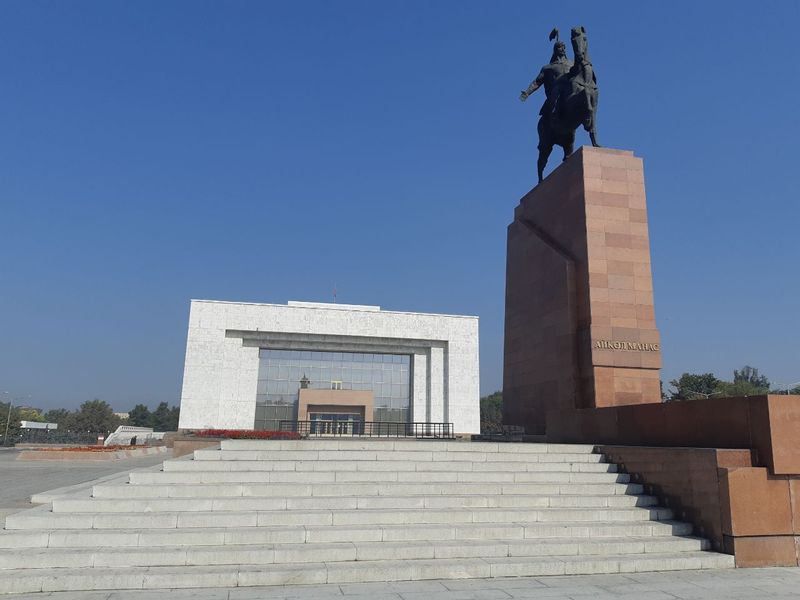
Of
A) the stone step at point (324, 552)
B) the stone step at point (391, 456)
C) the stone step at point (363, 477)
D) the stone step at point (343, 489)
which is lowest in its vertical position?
the stone step at point (324, 552)

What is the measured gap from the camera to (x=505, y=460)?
9375 millimetres

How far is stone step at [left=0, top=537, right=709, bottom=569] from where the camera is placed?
572 cm

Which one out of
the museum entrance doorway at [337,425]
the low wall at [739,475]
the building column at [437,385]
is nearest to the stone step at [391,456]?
the low wall at [739,475]

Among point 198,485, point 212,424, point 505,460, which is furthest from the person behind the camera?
point 212,424

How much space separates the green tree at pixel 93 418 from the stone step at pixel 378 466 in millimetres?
100460

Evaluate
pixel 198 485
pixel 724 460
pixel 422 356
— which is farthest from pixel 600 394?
pixel 422 356

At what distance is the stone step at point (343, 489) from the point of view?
743 cm

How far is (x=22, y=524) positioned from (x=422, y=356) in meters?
36.4

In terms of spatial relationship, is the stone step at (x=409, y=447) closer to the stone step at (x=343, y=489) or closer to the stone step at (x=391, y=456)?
the stone step at (x=391, y=456)

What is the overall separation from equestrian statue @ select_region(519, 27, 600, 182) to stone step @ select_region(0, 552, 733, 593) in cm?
1023

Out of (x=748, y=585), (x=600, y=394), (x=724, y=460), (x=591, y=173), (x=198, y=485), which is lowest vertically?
(x=748, y=585)

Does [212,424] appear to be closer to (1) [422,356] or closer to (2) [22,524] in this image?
(1) [422,356]

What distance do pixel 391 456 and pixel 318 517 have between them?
2506 mm

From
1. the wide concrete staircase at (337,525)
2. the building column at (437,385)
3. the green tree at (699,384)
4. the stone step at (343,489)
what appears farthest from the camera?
the green tree at (699,384)
